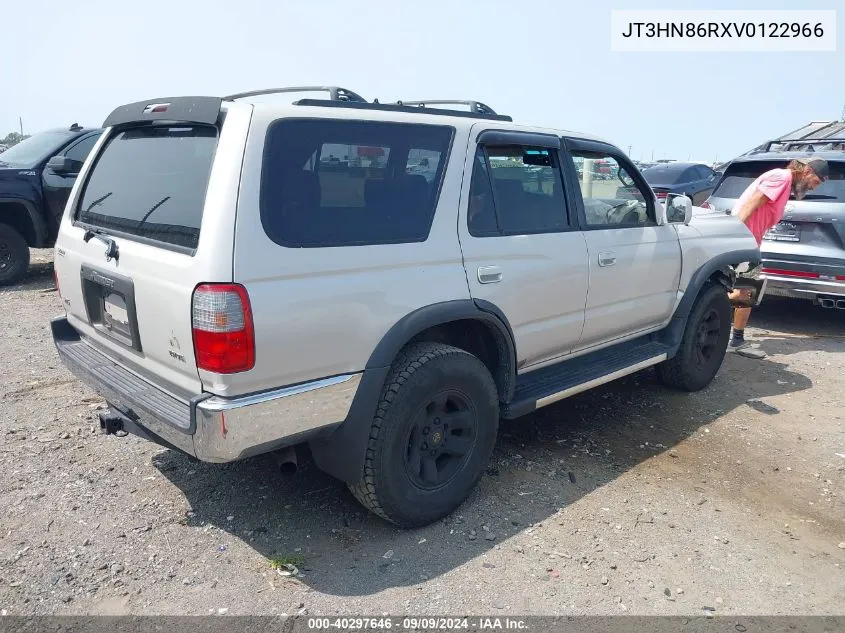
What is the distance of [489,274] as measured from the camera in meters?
3.21

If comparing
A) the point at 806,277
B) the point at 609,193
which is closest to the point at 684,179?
the point at 806,277

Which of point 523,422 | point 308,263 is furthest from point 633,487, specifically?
point 308,263

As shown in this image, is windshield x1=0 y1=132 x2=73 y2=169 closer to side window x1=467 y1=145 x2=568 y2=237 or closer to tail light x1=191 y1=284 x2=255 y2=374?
side window x1=467 y1=145 x2=568 y2=237

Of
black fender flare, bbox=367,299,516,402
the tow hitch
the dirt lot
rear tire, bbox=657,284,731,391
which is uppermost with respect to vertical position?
black fender flare, bbox=367,299,516,402

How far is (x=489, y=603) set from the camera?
2680 mm

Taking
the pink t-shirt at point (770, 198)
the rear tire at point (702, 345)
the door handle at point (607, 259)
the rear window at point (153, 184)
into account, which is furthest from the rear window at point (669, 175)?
the rear window at point (153, 184)

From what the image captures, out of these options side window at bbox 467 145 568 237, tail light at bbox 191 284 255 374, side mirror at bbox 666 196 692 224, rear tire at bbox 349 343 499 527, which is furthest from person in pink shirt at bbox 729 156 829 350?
tail light at bbox 191 284 255 374

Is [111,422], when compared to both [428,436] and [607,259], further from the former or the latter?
[607,259]

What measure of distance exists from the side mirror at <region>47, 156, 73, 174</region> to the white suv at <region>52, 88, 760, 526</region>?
469 centimetres

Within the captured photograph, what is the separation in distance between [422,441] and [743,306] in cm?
398

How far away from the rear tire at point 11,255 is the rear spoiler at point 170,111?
18.4 feet

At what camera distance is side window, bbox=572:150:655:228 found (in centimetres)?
398

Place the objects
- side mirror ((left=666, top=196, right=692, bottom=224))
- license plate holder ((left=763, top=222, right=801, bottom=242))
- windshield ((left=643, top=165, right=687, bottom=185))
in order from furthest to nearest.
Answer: windshield ((left=643, top=165, right=687, bottom=185)) → license plate holder ((left=763, top=222, right=801, bottom=242)) → side mirror ((left=666, top=196, right=692, bottom=224))

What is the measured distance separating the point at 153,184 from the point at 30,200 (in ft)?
19.6
